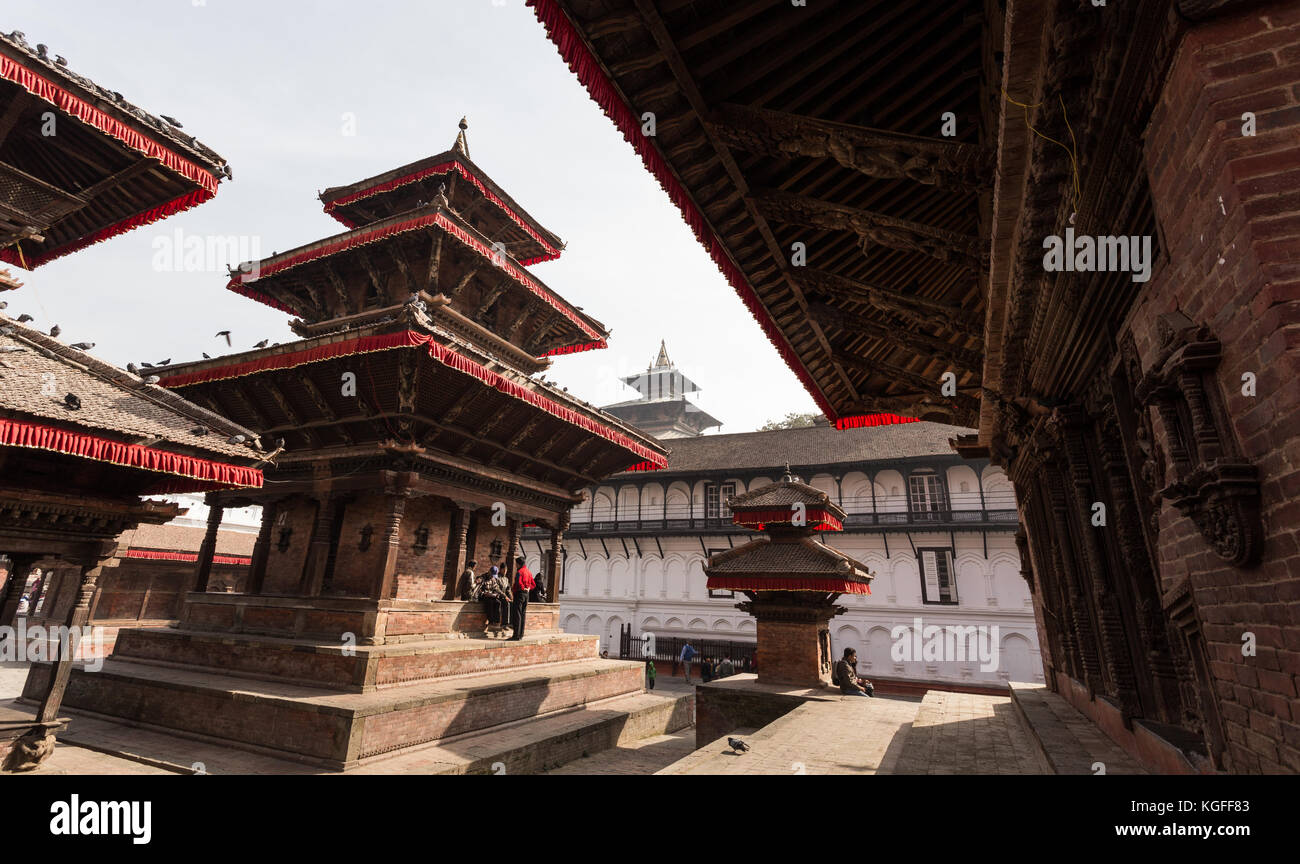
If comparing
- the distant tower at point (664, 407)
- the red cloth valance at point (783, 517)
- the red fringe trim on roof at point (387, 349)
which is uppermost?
the distant tower at point (664, 407)

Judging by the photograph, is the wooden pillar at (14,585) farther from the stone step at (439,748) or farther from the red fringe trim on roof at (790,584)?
the red fringe trim on roof at (790,584)

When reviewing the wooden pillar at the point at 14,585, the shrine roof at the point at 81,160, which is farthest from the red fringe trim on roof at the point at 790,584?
the shrine roof at the point at 81,160

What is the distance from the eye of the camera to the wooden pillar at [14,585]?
257 inches

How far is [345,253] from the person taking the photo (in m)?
12.7

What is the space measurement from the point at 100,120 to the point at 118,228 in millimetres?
2703

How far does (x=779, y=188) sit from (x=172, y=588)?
28580 millimetres

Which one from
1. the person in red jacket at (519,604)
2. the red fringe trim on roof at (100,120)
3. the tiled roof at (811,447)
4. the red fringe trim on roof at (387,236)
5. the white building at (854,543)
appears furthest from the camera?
the tiled roof at (811,447)

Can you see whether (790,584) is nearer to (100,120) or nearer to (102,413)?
(102,413)

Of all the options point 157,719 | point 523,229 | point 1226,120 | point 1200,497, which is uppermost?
point 523,229

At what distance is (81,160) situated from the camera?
7.96m

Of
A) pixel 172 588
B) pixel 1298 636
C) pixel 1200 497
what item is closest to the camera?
pixel 1298 636

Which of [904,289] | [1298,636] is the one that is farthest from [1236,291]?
[904,289]

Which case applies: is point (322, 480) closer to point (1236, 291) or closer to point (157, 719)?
point (157, 719)

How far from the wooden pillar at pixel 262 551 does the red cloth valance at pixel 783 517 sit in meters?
9.86
